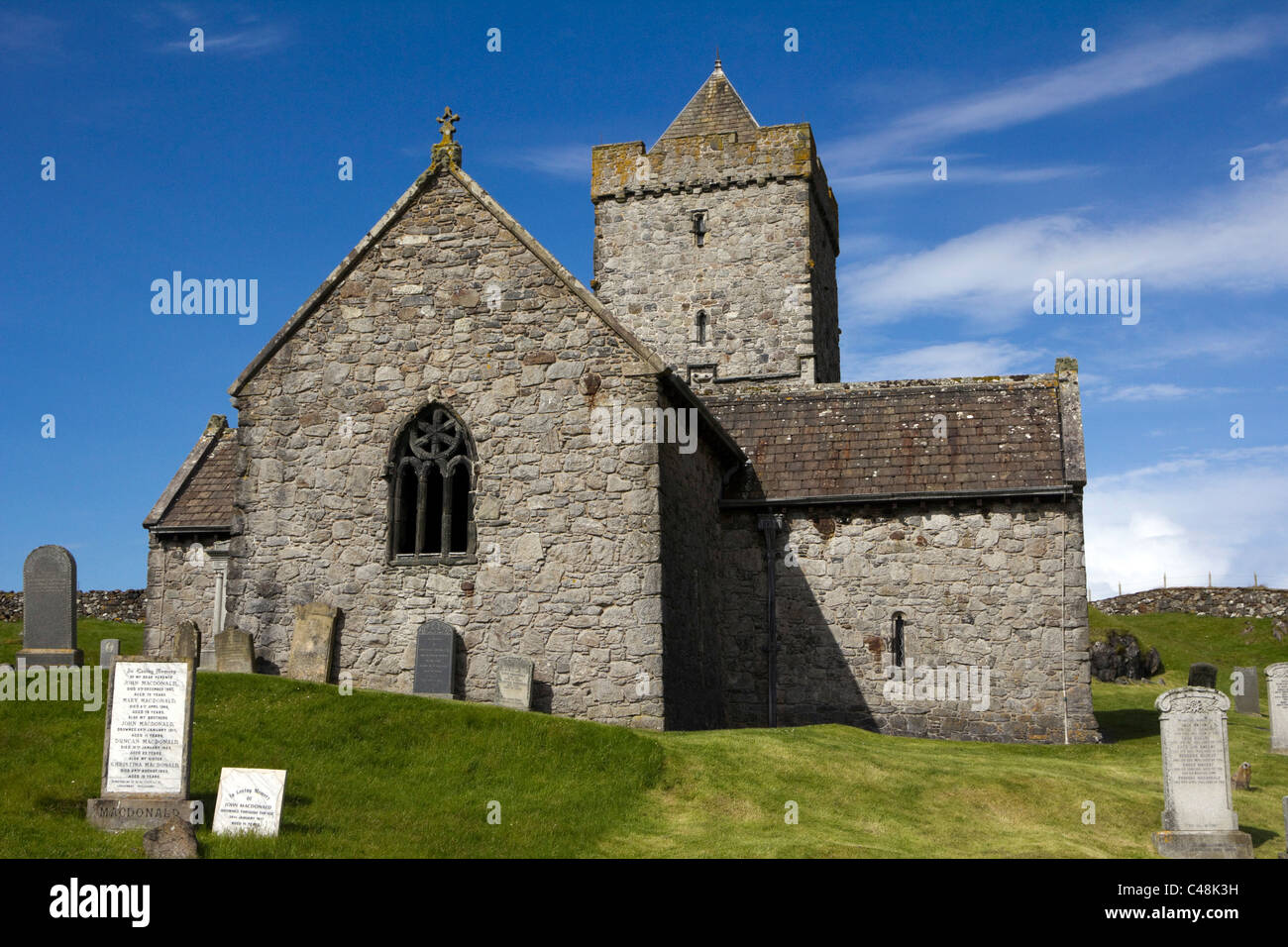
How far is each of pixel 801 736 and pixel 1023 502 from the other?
6612 millimetres

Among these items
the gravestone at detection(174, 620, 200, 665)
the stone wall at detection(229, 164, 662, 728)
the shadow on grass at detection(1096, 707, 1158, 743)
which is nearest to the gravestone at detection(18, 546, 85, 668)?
the gravestone at detection(174, 620, 200, 665)

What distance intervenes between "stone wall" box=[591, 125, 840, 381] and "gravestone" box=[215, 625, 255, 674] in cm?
1686

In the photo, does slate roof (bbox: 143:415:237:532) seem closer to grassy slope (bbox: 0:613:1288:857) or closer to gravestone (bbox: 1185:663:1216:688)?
grassy slope (bbox: 0:613:1288:857)

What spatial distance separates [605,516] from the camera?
16578 millimetres

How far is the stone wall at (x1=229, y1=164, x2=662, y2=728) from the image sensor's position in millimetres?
16359

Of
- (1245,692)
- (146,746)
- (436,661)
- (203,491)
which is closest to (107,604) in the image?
(203,491)

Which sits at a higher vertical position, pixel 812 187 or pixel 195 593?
pixel 812 187

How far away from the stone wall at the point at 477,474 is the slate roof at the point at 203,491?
6313 millimetres

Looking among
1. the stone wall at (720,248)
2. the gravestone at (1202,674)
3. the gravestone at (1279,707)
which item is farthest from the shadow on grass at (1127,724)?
the stone wall at (720,248)

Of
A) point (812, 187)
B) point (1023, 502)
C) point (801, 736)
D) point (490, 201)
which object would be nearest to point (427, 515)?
point (490, 201)

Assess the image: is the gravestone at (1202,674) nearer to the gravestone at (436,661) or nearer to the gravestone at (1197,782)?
the gravestone at (1197,782)

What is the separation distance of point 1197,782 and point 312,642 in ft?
38.8
